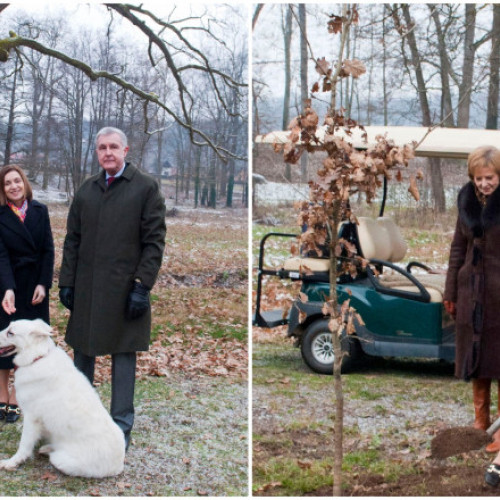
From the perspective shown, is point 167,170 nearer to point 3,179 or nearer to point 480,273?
point 3,179

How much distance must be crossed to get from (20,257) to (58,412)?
44.8 inches

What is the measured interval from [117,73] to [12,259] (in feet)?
9.62

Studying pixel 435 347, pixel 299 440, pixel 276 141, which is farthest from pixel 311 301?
pixel 276 141

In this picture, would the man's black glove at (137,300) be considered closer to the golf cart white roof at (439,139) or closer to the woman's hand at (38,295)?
the woman's hand at (38,295)

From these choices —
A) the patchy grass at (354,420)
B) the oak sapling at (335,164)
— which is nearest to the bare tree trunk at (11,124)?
the patchy grass at (354,420)

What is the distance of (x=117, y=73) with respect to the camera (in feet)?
23.0

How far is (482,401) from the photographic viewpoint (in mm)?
4453

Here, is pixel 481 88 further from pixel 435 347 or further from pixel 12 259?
pixel 12 259

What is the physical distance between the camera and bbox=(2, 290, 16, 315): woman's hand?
4.52m

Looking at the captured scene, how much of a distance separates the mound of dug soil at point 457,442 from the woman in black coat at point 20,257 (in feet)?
8.35

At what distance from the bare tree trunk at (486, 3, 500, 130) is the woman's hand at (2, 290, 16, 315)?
8.30 m

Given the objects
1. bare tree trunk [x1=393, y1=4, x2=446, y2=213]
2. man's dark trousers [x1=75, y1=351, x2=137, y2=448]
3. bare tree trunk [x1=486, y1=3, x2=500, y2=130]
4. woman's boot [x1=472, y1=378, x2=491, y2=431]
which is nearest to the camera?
man's dark trousers [x1=75, y1=351, x2=137, y2=448]

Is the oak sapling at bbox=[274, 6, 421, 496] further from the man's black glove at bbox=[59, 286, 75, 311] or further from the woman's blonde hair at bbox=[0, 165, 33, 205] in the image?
the woman's blonde hair at bbox=[0, 165, 33, 205]

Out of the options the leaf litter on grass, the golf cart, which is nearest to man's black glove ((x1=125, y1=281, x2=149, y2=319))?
the leaf litter on grass
